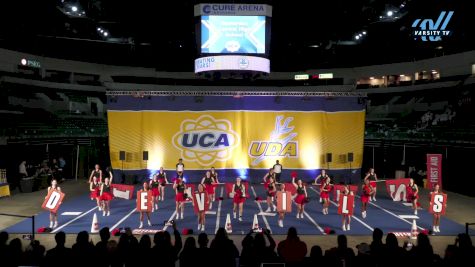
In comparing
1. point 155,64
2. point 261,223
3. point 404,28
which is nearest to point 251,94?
point 261,223

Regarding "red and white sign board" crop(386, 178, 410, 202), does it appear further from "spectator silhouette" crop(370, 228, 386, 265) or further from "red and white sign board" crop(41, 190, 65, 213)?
"red and white sign board" crop(41, 190, 65, 213)

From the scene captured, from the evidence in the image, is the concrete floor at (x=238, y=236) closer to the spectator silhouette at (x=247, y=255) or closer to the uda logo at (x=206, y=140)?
the spectator silhouette at (x=247, y=255)

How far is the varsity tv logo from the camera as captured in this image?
26087 mm

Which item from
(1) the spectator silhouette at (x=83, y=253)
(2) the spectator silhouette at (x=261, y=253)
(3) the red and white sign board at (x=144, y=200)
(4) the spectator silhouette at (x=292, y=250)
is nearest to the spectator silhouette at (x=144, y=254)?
(1) the spectator silhouette at (x=83, y=253)

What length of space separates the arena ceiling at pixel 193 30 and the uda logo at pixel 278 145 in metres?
7.87

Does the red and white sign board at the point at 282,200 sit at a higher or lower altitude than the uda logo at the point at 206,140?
lower

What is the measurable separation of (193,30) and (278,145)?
11.6 m

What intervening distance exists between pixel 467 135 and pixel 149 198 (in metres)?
18.6

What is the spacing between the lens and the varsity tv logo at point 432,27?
Result: 85.6ft

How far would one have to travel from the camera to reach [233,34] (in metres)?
21.3

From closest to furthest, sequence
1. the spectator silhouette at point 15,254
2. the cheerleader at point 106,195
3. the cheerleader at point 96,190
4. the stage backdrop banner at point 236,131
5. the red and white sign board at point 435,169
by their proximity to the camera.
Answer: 1. the spectator silhouette at point 15,254
2. the cheerleader at point 106,195
3. the cheerleader at point 96,190
4. the red and white sign board at point 435,169
5. the stage backdrop banner at point 236,131

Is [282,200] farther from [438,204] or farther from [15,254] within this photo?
[15,254]

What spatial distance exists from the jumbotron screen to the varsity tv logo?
11468mm

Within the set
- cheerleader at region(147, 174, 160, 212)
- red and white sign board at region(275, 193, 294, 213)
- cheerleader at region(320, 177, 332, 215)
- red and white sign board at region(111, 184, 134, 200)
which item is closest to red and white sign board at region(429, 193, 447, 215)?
cheerleader at region(320, 177, 332, 215)
